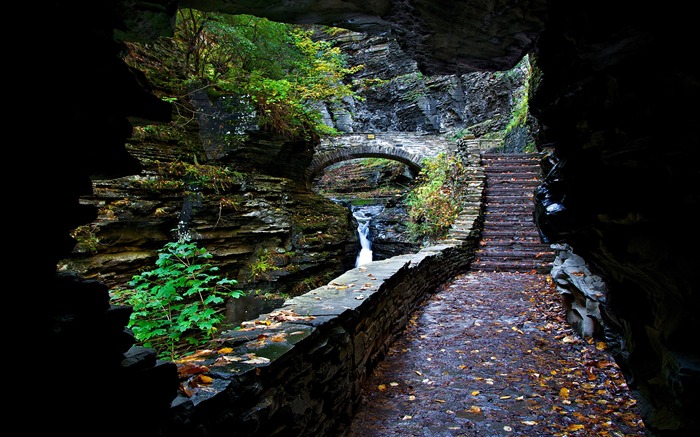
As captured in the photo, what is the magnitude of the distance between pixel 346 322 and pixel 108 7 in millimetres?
2424

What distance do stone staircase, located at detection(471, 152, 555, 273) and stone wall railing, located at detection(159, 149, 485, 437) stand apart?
5.24 meters

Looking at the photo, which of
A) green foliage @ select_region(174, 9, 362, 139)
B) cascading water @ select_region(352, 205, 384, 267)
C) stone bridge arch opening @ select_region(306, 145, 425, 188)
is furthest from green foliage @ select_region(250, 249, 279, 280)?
stone bridge arch opening @ select_region(306, 145, 425, 188)

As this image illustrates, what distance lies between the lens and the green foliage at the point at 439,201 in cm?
1154

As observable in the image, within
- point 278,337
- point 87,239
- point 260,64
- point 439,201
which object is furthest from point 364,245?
point 278,337

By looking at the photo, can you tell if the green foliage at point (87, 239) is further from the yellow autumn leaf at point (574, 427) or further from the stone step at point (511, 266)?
the stone step at point (511, 266)

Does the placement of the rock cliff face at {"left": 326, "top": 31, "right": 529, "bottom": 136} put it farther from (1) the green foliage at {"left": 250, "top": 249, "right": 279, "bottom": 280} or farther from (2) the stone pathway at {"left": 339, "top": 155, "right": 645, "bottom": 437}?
(2) the stone pathway at {"left": 339, "top": 155, "right": 645, "bottom": 437}

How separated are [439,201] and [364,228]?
461cm

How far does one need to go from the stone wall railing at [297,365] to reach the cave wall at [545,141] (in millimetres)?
247

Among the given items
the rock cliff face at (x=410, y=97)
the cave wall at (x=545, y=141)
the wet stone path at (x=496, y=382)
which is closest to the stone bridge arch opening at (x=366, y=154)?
the rock cliff face at (x=410, y=97)

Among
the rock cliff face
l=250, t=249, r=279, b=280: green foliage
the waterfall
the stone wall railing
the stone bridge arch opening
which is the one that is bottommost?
the waterfall

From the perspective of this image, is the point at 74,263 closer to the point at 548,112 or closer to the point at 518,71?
the point at 548,112

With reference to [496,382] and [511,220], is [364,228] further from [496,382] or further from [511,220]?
[496,382]

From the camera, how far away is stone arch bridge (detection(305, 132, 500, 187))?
57.1 feet

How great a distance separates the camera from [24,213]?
3.26ft
